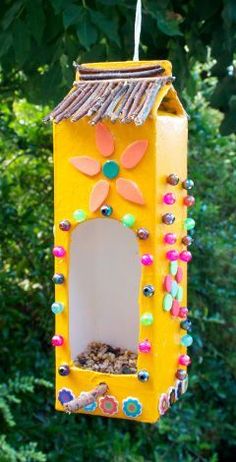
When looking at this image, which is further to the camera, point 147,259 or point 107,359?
point 107,359

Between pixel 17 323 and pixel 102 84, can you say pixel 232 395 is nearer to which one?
pixel 17 323

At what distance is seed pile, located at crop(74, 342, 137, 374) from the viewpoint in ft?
5.55

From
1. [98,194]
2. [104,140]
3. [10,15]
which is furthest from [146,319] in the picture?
[10,15]

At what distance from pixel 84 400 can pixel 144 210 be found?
40 centimetres

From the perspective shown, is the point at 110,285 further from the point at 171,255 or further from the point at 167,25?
the point at 167,25

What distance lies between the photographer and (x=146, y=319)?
150cm

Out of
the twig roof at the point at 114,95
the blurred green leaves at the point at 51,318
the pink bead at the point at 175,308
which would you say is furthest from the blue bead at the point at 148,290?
the blurred green leaves at the point at 51,318

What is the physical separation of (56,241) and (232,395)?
2646mm

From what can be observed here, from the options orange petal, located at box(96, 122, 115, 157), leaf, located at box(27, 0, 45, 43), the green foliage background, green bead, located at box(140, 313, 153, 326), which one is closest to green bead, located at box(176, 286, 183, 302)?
green bead, located at box(140, 313, 153, 326)

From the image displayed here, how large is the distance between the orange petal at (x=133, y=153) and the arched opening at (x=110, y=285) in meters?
0.38

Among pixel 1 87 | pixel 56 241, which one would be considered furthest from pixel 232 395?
pixel 56 241

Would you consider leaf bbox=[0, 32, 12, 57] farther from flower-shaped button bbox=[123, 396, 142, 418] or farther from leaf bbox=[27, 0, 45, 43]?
flower-shaped button bbox=[123, 396, 142, 418]

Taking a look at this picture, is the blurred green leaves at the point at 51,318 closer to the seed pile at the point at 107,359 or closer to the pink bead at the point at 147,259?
the seed pile at the point at 107,359

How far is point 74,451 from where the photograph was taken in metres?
3.35
